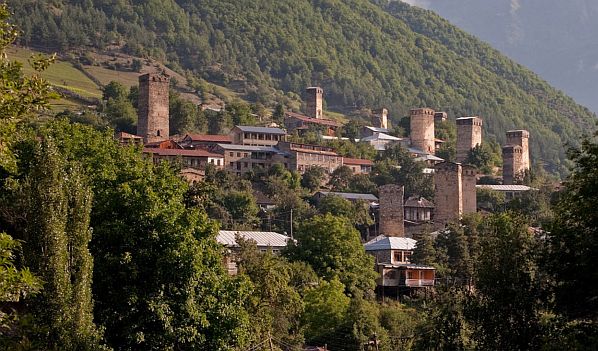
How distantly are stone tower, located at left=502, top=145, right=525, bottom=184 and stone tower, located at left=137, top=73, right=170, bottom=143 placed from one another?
3522 cm

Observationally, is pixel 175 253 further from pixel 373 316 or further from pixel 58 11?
pixel 58 11

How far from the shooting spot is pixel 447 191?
9381cm

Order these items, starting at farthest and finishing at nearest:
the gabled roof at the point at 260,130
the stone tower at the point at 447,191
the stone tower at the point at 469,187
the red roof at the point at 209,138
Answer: the gabled roof at the point at 260,130 < the red roof at the point at 209,138 < the stone tower at the point at 469,187 < the stone tower at the point at 447,191

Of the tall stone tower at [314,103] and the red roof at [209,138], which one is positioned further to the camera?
the tall stone tower at [314,103]

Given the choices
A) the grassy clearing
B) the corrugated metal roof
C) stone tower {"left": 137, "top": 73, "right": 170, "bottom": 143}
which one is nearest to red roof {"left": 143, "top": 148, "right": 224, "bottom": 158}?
stone tower {"left": 137, "top": 73, "right": 170, "bottom": 143}

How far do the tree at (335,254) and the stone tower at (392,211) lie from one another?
67.2ft

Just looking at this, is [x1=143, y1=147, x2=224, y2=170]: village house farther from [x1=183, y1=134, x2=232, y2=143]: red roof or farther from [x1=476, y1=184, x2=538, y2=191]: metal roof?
[x1=476, y1=184, x2=538, y2=191]: metal roof

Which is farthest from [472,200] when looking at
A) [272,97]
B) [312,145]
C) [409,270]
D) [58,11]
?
[58,11]

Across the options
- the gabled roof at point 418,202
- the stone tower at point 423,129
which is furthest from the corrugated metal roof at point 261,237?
the stone tower at point 423,129

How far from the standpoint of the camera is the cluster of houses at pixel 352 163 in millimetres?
77250

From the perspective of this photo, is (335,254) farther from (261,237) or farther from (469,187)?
(469,187)

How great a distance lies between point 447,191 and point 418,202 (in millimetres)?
2641

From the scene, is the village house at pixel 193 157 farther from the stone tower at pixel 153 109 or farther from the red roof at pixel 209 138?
the stone tower at pixel 153 109

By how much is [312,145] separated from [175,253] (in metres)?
74.6
